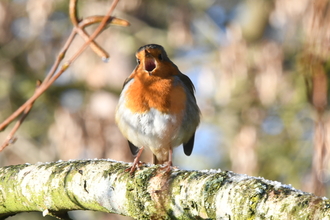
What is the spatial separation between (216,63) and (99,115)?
1831mm

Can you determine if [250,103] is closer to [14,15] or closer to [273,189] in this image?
[14,15]

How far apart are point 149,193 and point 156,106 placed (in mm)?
1334

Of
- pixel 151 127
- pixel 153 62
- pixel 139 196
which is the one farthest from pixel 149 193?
pixel 153 62

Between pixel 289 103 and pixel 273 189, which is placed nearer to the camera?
pixel 273 189

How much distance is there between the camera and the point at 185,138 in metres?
3.68

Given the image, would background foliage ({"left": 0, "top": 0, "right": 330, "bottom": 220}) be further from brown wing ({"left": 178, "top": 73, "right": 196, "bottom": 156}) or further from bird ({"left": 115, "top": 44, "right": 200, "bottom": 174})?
bird ({"left": 115, "top": 44, "right": 200, "bottom": 174})

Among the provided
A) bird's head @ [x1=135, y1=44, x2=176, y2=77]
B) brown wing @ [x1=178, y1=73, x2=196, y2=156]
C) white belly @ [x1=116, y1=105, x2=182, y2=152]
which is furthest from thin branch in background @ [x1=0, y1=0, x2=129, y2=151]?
brown wing @ [x1=178, y1=73, x2=196, y2=156]

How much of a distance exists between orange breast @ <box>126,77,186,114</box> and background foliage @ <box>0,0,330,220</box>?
2.20m

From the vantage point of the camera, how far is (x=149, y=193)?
210 centimetres

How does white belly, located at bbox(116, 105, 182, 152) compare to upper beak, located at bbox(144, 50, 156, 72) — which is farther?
upper beak, located at bbox(144, 50, 156, 72)

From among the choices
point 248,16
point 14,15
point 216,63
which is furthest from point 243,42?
Answer: point 14,15

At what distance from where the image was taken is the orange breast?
339 cm

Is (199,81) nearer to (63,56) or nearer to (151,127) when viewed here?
(151,127)

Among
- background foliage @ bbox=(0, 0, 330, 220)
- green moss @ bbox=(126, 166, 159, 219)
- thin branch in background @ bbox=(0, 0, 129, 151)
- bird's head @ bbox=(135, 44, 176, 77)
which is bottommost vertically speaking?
green moss @ bbox=(126, 166, 159, 219)
